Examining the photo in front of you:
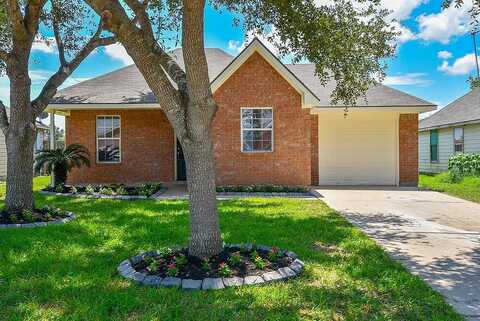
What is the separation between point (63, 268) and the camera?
16.0 ft

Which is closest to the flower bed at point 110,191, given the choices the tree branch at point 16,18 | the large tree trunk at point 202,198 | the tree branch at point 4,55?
the tree branch at point 4,55

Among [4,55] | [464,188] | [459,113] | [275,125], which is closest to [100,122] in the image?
[275,125]

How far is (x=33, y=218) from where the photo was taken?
7.82m

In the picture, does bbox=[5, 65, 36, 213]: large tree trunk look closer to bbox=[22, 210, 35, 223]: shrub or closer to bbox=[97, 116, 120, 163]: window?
bbox=[22, 210, 35, 223]: shrub

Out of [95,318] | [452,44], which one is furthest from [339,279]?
[452,44]

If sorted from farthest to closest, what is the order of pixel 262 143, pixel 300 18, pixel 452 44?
pixel 452 44
pixel 262 143
pixel 300 18

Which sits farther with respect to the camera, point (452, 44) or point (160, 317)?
point (452, 44)

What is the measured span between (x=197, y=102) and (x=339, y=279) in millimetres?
2638

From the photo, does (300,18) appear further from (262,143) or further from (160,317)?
(262,143)

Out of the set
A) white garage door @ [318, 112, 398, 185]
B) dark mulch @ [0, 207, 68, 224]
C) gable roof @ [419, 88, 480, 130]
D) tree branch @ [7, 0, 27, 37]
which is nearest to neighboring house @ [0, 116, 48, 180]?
tree branch @ [7, 0, 27, 37]

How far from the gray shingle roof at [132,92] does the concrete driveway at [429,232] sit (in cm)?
372

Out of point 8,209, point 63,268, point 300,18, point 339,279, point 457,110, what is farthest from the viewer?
point 457,110

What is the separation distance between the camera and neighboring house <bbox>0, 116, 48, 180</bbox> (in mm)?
22750

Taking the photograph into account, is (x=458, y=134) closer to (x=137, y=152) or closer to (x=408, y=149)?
(x=408, y=149)
